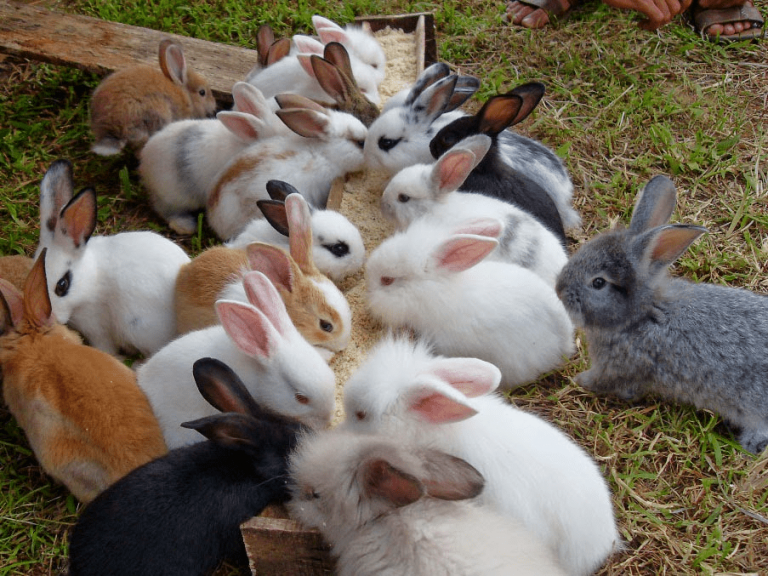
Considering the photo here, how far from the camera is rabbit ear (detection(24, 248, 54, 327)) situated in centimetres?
319

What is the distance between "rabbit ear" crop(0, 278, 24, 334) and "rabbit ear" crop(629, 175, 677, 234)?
2.75 meters

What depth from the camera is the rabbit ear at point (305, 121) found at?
4215 mm

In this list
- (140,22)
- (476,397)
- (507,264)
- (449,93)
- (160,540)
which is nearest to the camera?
(160,540)

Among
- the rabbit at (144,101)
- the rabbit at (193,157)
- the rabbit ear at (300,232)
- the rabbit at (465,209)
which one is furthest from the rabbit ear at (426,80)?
the rabbit at (144,101)

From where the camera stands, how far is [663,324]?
10.6 feet

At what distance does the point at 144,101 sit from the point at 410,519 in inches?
145

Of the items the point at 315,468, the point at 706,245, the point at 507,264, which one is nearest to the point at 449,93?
the point at 507,264

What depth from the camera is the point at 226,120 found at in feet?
14.3

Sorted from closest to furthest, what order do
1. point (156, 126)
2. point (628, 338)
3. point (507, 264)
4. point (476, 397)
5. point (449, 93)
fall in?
1. point (476, 397)
2. point (628, 338)
3. point (507, 264)
4. point (449, 93)
5. point (156, 126)

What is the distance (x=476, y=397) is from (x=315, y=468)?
2.22 ft

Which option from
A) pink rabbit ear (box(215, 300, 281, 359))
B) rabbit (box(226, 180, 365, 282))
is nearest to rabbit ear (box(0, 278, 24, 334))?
pink rabbit ear (box(215, 300, 281, 359))

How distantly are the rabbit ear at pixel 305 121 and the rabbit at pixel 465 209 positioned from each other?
66 centimetres

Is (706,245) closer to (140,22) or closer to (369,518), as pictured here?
(369,518)

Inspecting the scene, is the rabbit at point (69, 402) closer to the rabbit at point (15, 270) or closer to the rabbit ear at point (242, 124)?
the rabbit at point (15, 270)
